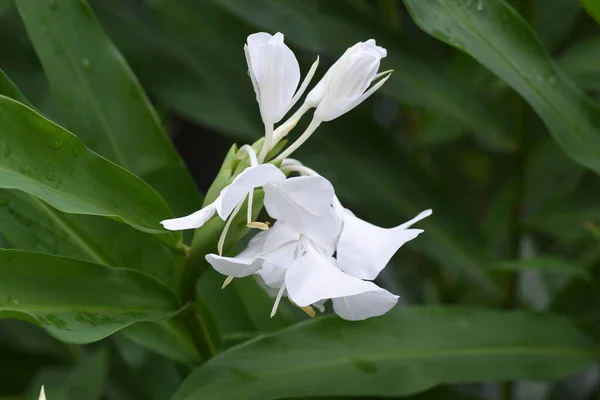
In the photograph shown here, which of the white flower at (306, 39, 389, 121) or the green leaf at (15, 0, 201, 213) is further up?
the white flower at (306, 39, 389, 121)

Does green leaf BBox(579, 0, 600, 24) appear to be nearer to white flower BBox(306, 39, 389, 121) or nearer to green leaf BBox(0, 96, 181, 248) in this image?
white flower BBox(306, 39, 389, 121)

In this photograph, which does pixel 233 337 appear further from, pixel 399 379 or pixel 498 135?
pixel 498 135

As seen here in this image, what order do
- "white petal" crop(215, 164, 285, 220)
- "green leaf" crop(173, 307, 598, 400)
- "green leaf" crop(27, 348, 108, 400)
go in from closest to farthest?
1. "white petal" crop(215, 164, 285, 220)
2. "green leaf" crop(173, 307, 598, 400)
3. "green leaf" crop(27, 348, 108, 400)

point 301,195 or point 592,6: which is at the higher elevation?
point 592,6

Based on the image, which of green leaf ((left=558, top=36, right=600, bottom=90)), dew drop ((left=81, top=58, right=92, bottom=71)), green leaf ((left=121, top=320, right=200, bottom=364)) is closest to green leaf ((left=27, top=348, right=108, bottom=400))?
green leaf ((left=121, top=320, right=200, bottom=364))

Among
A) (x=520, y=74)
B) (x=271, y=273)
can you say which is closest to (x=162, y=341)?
(x=271, y=273)

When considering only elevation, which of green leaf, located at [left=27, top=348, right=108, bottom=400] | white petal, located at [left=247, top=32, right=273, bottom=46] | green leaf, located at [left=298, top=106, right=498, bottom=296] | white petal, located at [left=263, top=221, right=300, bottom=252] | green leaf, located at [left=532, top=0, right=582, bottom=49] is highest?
green leaf, located at [left=532, top=0, right=582, bottom=49]

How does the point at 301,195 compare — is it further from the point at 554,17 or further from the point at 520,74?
the point at 554,17
